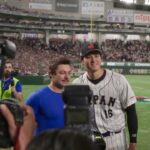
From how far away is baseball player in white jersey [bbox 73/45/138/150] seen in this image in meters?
4.52

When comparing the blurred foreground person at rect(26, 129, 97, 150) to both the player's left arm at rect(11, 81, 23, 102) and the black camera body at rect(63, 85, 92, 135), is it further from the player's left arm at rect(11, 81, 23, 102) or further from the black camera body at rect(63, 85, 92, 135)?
the player's left arm at rect(11, 81, 23, 102)

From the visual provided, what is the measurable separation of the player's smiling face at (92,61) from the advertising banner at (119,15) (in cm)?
5879

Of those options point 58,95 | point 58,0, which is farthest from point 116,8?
point 58,95

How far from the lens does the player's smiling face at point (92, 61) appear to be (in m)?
4.54

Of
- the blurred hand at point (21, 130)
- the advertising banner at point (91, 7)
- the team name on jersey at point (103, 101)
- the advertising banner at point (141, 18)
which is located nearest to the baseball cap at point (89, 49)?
the team name on jersey at point (103, 101)

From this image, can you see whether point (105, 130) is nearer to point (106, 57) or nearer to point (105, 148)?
point (105, 148)

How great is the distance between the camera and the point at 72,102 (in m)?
2.24

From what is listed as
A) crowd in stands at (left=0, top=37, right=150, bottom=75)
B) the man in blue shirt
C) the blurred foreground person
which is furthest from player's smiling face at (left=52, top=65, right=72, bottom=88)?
crowd in stands at (left=0, top=37, right=150, bottom=75)

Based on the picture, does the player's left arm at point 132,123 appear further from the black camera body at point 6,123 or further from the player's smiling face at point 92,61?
the black camera body at point 6,123

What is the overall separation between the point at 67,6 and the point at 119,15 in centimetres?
789

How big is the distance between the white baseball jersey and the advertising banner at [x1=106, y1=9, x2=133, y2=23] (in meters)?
58.8

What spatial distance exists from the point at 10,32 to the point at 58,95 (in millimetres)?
54718

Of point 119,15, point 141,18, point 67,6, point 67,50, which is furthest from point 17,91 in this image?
point 141,18

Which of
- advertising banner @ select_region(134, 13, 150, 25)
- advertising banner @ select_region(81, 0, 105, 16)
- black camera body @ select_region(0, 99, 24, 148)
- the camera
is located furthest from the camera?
advertising banner @ select_region(134, 13, 150, 25)
